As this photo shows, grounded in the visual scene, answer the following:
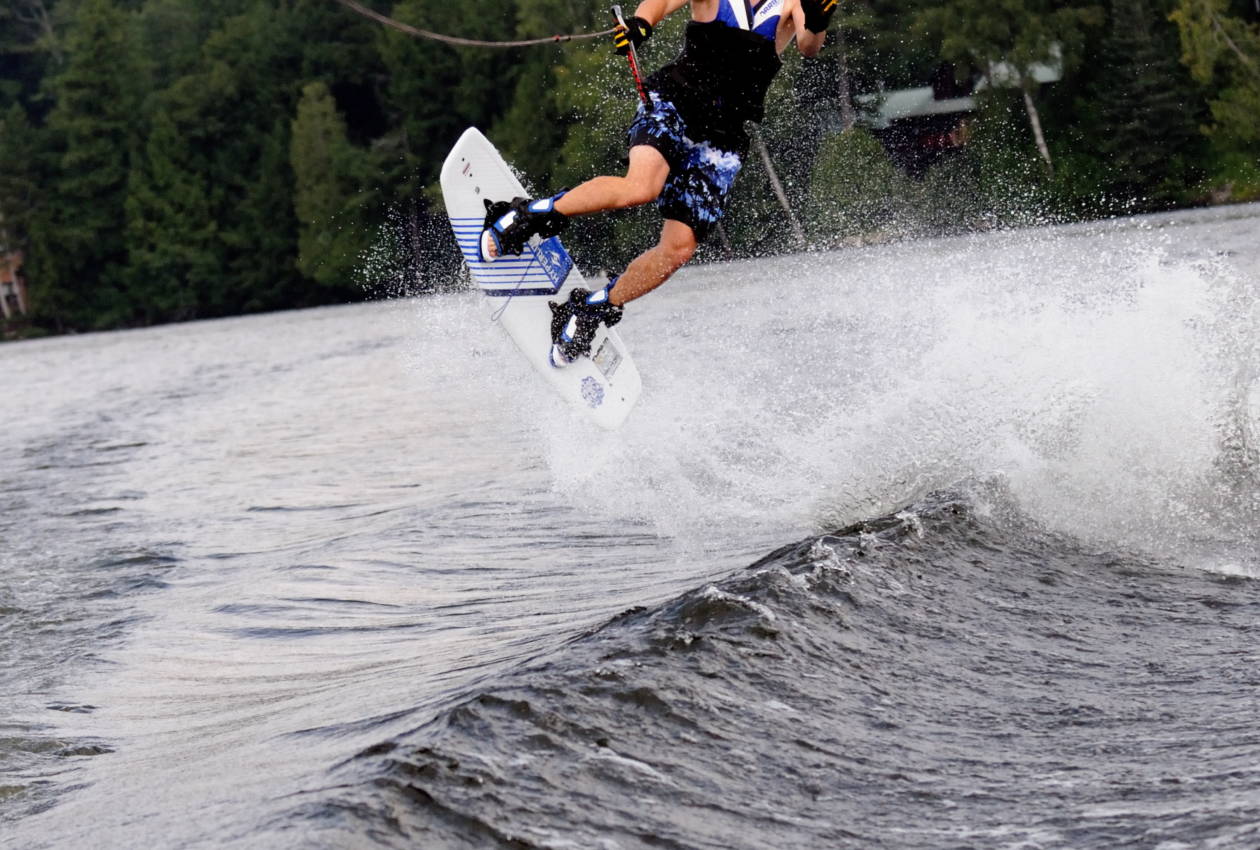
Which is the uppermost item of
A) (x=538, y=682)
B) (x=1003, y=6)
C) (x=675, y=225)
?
(x=675, y=225)

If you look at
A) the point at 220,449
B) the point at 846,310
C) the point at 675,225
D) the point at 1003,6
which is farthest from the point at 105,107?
the point at 675,225

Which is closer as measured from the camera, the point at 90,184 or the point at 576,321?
the point at 576,321

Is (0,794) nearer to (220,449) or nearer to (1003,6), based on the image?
(220,449)

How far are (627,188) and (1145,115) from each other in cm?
3704

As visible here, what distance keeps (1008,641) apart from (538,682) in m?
1.30

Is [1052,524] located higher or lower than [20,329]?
higher

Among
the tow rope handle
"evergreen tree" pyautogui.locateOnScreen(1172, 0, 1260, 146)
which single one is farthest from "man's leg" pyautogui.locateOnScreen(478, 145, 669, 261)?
"evergreen tree" pyautogui.locateOnScreen(1172, 0, 1260, 146)

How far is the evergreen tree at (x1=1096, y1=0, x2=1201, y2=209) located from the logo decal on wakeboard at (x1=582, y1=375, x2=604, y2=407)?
114 feet

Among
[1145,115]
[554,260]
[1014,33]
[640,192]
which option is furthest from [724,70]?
[1014,33]

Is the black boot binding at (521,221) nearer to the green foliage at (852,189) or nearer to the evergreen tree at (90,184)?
the green foliage at (852,189)

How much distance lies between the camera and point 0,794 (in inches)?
154

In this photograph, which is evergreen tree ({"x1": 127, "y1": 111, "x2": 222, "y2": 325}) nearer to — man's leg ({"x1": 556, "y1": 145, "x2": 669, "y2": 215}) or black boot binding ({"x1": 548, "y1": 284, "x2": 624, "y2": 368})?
black boot binding ({"x1": 548, "y1": 284, "x2": 624, "y2": 368})

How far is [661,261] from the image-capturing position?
22.0ft

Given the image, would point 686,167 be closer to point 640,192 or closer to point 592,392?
point 640,192
